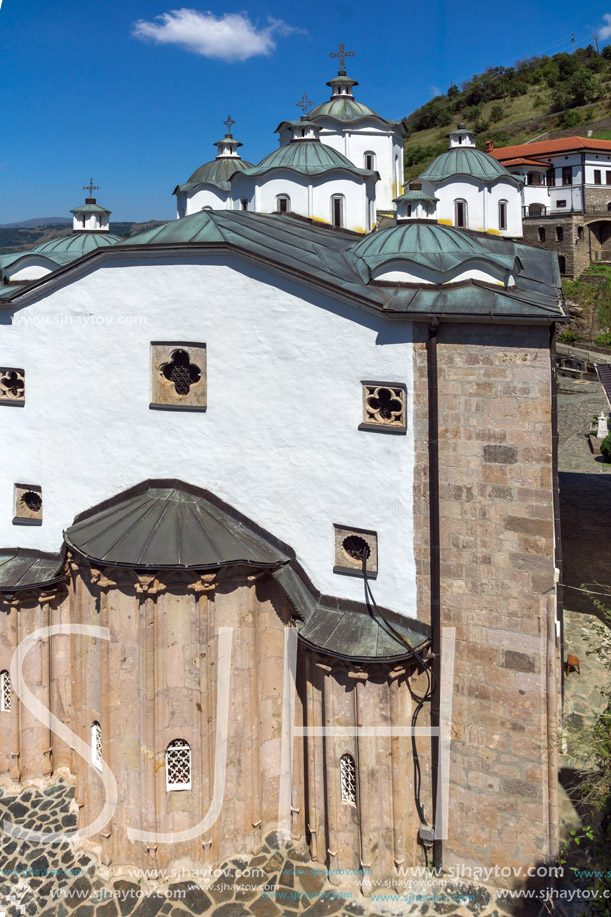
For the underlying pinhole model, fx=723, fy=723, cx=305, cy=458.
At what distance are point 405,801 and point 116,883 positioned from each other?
14.4ft

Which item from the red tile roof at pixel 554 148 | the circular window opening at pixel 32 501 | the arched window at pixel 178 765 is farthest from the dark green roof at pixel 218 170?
the red tile roof at pixel 554 148

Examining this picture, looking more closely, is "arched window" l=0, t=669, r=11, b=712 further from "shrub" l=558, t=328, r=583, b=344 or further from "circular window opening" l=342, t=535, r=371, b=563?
"shrub" l=558, t=328, r=583, b=344

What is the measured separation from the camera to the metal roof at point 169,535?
33.0ft

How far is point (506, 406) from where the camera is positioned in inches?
365

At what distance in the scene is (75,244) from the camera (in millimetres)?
15523

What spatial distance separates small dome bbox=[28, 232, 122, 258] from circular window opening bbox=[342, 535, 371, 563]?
888cm

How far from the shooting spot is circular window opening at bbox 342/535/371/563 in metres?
10.5

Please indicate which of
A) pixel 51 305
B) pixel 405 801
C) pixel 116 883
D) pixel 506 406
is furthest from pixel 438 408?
pixel 116 883

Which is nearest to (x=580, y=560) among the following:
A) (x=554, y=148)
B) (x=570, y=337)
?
(x=570, y=337)

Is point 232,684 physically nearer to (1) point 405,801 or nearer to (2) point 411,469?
(1) point 405,801

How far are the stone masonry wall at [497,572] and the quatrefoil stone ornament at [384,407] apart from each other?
0.22 meters

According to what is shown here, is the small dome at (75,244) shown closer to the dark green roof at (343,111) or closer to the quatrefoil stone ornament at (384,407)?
the dark green roof at (343,111)

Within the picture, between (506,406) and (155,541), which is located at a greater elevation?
(506,406)

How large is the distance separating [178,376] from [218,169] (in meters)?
10.8
